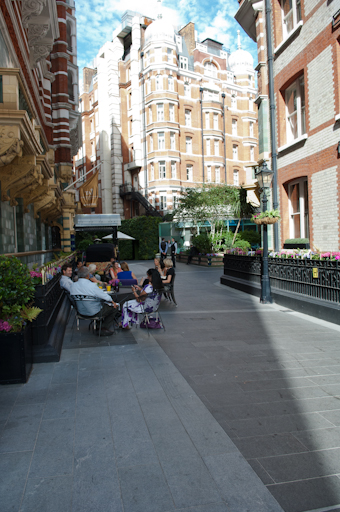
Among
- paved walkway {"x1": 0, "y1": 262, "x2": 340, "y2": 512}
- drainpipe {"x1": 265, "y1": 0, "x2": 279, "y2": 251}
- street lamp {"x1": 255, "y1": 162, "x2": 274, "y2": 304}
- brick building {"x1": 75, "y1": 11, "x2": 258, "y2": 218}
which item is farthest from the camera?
brick building {"x1": 75, "y1": 11, "x2": 258, "y2": 218}

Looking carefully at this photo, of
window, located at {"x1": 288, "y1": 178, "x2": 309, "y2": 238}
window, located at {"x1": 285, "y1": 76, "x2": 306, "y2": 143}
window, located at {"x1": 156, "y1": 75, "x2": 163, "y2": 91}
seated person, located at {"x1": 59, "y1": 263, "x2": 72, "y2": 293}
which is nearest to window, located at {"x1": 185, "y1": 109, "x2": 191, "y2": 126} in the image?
window, located at {"x1": 156, "y1": 75, "x2": 163, "y2": 91}

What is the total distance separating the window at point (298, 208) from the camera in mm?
14078

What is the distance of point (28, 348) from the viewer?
535 centimetres

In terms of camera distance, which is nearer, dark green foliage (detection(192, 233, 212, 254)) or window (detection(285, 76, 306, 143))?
window (detection(285, 76, 306, 143))

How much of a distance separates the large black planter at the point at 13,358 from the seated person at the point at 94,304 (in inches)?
89.9

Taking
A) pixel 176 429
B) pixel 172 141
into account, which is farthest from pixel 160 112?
pixel 176 429

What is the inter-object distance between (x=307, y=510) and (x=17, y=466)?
7.31 feet

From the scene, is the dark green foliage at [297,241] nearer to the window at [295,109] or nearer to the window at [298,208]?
the window at [298,208]

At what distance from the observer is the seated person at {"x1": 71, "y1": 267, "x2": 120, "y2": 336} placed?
23.7 feet

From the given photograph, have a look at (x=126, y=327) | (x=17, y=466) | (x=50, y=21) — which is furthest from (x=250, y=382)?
(x=50, y=21)

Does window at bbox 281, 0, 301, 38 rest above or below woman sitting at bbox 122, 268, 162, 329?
above

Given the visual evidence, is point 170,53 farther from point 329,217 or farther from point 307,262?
point 307,262

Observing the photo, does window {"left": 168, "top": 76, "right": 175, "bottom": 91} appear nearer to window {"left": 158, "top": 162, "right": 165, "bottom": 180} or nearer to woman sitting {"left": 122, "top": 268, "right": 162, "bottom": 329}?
window {"left": 158, "top": 162, "right": 165, "bottom": 180}

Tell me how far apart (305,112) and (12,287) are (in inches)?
460
